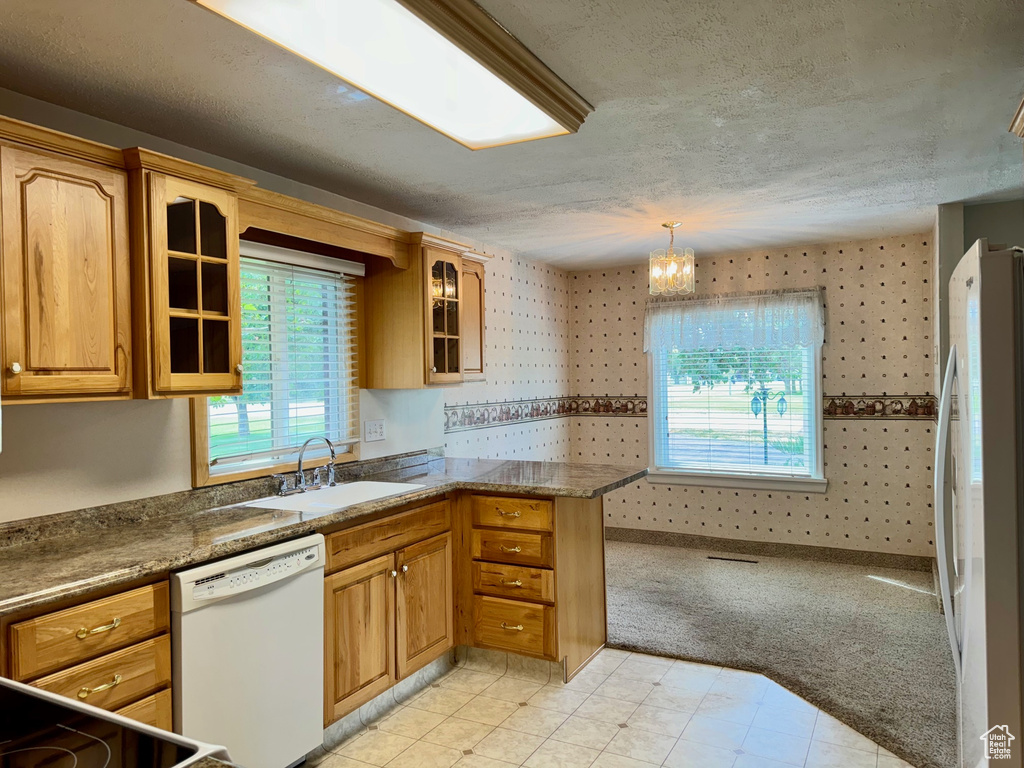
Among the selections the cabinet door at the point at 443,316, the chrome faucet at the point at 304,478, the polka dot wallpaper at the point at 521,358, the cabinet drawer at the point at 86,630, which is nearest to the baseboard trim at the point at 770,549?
the polka dot wallpaper at the point at 521,358

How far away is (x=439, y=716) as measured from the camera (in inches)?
114

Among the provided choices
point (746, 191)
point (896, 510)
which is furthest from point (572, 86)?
point (896, 510)

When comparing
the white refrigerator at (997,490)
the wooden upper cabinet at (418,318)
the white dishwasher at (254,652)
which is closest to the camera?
the white refrigerator at (997,490)

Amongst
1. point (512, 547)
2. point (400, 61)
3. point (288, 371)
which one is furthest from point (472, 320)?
point (400, 61)

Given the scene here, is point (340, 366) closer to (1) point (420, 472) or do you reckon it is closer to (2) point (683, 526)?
(1) point (420, 472)

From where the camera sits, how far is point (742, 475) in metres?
5.34

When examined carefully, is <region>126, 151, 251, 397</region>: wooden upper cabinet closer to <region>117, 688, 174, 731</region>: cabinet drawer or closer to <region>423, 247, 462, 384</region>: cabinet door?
<region>117, 688, 174, 731</region>: cabinet drawer

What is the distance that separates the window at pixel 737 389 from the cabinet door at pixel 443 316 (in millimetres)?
2343

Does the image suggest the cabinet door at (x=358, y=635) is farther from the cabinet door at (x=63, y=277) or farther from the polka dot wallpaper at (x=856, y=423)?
the polka dot wallpaper at (x=856, y=423)

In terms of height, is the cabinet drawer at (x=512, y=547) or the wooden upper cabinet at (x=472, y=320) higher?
the wooden upper cabinet at (x=472, y=320)

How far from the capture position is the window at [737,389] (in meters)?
5.14

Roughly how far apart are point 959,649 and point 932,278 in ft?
11.3

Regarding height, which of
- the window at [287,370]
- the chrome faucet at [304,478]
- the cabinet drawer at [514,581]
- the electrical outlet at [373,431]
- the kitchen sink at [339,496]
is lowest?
the cabinet drawer at [514,581]

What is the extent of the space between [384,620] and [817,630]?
2.31m
